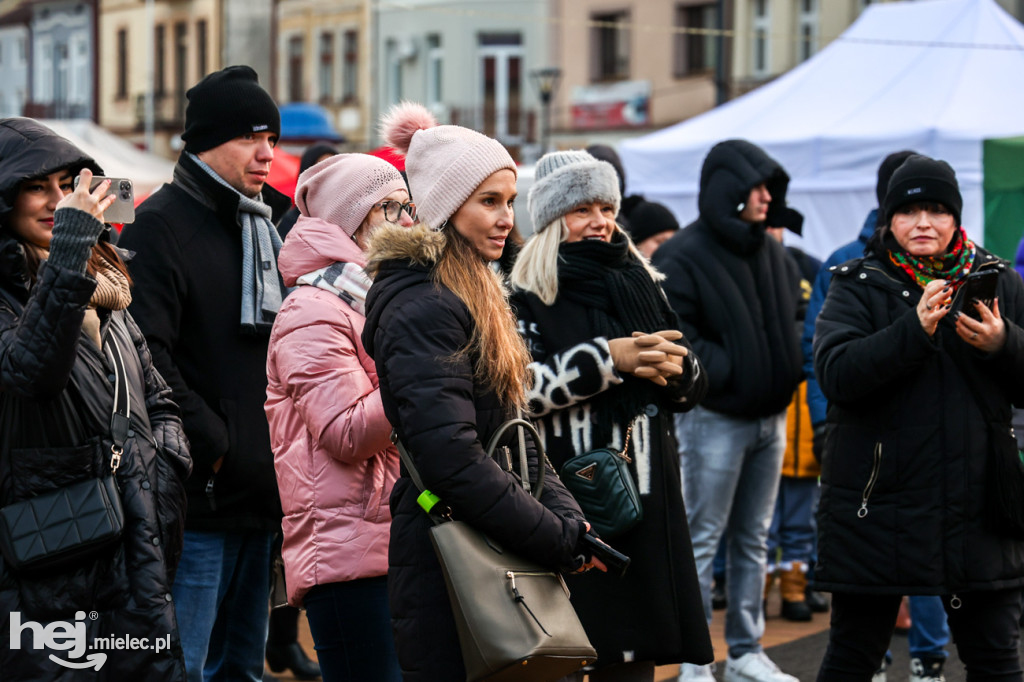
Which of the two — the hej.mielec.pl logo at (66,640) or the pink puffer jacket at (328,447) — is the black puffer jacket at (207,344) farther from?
the hej.mielec.pl logo at (66,640)

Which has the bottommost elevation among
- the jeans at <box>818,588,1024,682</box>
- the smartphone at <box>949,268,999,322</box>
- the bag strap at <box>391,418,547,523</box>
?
the jeans at <box>818,588,1024,682</box>

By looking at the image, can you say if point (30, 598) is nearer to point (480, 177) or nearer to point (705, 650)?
point (480, 177)

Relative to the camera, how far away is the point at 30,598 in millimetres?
3225

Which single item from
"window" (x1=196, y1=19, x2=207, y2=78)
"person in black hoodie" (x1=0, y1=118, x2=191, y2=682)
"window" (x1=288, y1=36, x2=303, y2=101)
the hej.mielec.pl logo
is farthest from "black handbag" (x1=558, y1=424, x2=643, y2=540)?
"window" (x1=196, y1=19, x2=207, y2=78)

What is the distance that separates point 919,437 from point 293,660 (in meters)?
2.89

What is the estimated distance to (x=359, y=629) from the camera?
12.4ft

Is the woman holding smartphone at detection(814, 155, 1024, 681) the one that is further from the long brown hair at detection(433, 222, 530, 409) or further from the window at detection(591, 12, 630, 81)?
the window at detection(591, 12, 630, 81)

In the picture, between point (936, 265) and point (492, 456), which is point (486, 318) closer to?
point (492, 456)

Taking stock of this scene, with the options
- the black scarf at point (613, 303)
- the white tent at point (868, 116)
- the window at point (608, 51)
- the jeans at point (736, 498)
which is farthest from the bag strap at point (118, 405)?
the window at point (608, 51)

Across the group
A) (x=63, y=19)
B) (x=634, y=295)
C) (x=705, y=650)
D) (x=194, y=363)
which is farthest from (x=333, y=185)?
(x=63, y=19)

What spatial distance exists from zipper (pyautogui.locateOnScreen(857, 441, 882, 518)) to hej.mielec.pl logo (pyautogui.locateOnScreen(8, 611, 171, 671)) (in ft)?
7.81

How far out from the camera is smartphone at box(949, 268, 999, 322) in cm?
441

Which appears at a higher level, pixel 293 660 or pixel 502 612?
pixel 502 612

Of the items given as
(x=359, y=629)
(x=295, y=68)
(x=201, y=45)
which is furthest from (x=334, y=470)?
(x=201, y=45)
